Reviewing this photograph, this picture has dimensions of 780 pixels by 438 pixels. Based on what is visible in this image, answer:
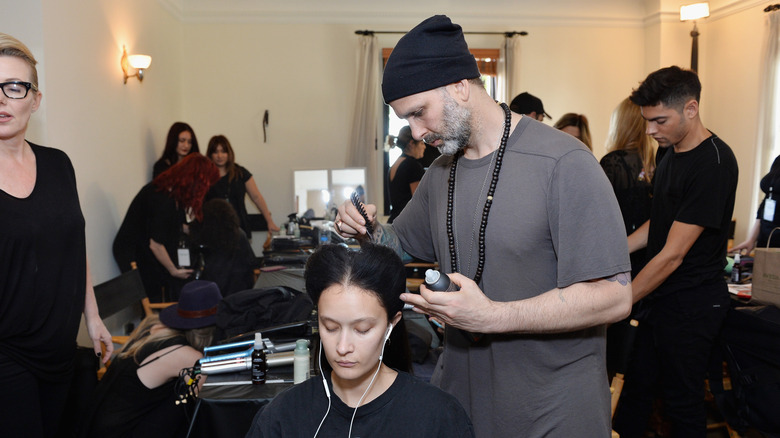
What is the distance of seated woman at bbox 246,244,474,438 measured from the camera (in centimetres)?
141

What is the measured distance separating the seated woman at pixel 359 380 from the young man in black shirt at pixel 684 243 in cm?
133

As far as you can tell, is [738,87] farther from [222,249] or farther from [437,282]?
[437,282]

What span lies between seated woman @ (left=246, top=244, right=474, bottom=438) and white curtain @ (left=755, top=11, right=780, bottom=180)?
5758 millimetres

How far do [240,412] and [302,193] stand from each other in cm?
494

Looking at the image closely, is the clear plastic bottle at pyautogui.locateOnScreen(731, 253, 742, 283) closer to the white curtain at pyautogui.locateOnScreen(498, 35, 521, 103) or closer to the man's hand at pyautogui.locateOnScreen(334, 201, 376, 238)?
the man's hand at pyautogui.locateOnScreen(334, 201, 376, 238)

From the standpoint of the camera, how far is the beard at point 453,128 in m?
1.40

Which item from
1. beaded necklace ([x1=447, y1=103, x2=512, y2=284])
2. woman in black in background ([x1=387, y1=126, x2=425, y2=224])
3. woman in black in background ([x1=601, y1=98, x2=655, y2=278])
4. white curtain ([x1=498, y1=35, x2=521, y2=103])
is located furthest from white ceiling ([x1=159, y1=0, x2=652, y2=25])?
beaded necklace ([x1=447, y1=103, x2=512, y2=284])

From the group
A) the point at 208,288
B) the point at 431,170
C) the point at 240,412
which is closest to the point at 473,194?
the point at 431,170

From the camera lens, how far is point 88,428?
2.25m

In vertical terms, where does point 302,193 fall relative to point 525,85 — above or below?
below

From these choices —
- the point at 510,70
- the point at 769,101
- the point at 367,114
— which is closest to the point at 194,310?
Result: the point at 367,114

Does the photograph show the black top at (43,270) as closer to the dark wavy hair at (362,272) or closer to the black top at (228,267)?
the dark wavy hair at (362,272)

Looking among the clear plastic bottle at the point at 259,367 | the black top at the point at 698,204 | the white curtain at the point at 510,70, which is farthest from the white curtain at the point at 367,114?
the clear plastic bottle at the point at 259,367

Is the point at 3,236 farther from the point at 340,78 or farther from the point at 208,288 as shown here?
the point at 340,78
